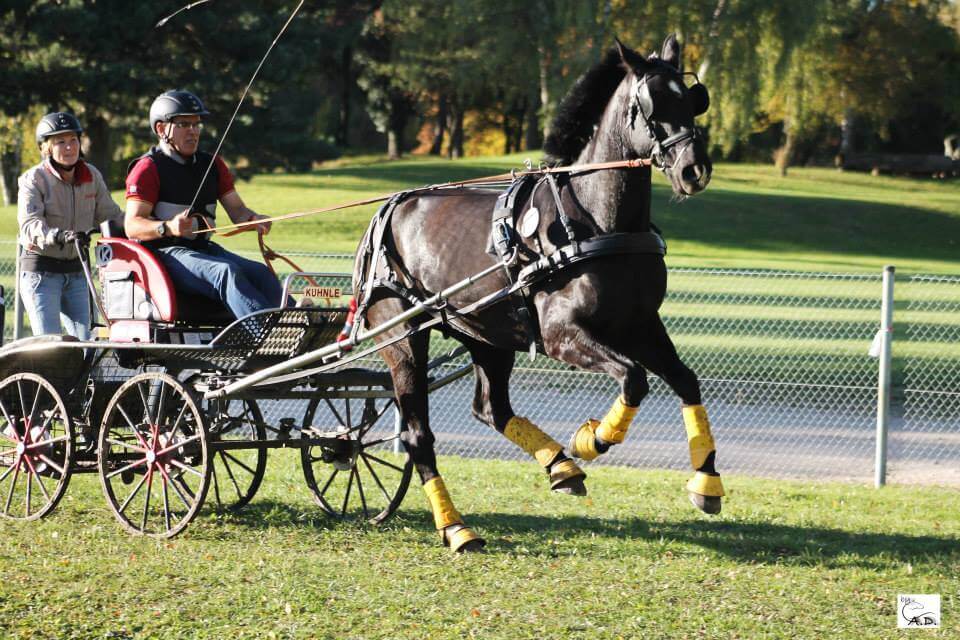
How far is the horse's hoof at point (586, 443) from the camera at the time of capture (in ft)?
20.0

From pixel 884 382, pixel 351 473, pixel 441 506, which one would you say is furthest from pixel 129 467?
pixel 884 382

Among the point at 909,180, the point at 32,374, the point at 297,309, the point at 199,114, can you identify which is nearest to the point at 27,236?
the point at 32,374

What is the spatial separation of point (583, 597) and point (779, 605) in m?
0.88

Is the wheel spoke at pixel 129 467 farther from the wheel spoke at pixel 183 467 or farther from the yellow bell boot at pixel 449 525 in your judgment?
the yellow bell boot at pixel 449 525

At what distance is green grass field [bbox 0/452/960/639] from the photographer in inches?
205

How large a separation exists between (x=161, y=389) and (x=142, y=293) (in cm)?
56

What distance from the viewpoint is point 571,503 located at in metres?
8.08

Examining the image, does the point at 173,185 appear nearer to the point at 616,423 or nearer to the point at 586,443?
the point at 586,443

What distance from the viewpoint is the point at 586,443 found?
611 centimetres

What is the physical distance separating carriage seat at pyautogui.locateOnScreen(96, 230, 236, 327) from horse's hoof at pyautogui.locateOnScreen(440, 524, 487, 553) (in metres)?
1.83

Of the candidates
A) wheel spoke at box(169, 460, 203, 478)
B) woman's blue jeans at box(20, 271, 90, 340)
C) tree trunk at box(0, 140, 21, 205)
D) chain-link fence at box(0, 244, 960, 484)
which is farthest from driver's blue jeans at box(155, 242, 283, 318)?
tree trunk at box(0, 140, 21, 205)

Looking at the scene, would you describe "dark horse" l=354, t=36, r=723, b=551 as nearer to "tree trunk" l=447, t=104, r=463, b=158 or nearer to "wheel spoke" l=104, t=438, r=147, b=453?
"wheel spoke" l=104, t=438, r=147, b=453

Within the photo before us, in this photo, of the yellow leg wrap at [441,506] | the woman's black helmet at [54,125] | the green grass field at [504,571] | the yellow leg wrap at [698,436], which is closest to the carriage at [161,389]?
the green grass field at [504,571]

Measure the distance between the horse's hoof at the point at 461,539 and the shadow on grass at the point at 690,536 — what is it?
9 cm
